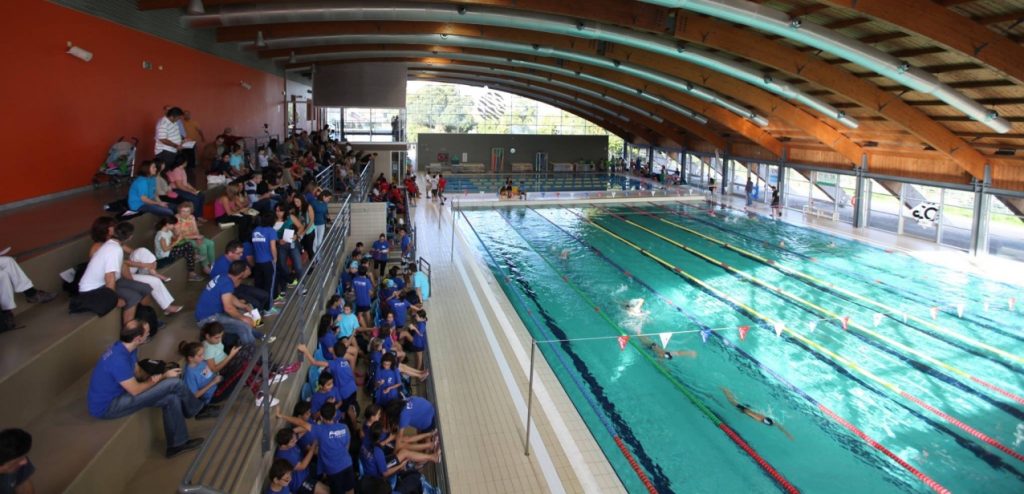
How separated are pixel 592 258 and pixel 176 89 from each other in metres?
8.48

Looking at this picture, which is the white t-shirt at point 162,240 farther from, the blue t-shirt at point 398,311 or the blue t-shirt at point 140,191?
the blue t-shirt at point 398,311

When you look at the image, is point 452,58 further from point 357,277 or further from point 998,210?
point 998,210

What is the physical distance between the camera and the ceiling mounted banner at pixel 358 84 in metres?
19.2

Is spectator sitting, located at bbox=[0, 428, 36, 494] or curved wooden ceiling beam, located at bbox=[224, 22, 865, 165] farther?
curved wooden ceiling beam, located at bbox=[224, 22, 865, 165]

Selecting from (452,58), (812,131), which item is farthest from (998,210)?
(452,58)

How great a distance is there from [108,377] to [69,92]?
5301mm

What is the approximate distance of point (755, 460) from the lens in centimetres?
565

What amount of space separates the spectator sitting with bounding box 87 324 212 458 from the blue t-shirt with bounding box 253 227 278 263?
2.21 metres

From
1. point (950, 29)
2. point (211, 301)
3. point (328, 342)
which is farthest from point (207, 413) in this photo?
point (950, 29)

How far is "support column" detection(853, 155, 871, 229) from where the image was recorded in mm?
16984

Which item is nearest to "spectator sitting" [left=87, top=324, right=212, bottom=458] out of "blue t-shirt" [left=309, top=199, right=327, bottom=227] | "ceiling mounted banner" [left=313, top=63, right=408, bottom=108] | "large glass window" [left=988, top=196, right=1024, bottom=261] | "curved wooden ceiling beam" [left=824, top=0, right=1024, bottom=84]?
"blue t-shirt" [left=309, top=199, right=327, bottom=227]

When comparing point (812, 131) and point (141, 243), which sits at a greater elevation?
point (812, 131)

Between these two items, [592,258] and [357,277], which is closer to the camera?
[357,277]

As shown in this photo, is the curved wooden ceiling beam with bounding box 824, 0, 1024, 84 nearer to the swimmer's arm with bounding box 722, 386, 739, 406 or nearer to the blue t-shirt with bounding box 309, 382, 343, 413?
the swimmer's arm with bounding box 722, 386, 739, 406
